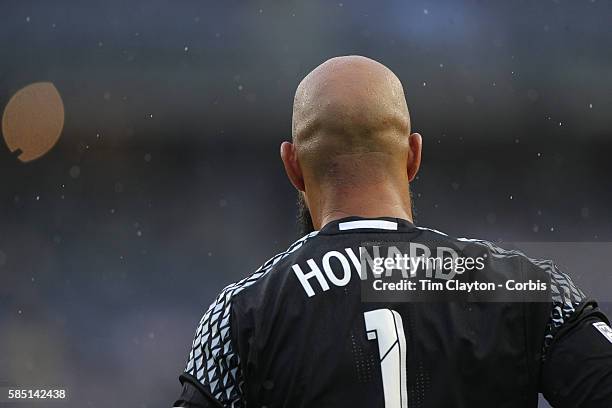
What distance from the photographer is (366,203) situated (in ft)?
5.29

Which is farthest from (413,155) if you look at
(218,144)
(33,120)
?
(33,120)

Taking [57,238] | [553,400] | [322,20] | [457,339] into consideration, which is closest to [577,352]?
[553,400]

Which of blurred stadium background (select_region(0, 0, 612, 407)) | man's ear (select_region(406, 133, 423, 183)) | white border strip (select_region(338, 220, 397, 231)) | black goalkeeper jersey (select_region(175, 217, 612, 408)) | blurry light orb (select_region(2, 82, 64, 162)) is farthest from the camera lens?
blurry light orb (select_region(2, 82, 64, 162))

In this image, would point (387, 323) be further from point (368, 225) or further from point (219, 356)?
point (219, 356)

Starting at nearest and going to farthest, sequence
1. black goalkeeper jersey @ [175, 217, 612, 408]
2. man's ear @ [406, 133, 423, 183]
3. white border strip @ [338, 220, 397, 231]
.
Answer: black goalkeeper jersey @ [175, 217, 612, 408]
white border strip @ [338, 220, 397, 231]
man's ear @ [406, 133, 423, 183]

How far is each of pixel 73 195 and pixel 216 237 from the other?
272 cm

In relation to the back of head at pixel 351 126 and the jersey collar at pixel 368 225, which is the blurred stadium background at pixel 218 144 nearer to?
the back of head at pixel 351 126

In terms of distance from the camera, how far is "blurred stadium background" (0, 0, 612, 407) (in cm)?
1258

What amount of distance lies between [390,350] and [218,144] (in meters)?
12.3

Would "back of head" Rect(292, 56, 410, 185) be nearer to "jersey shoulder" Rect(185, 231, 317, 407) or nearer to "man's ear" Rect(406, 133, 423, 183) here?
"man's ear" Rect(406, 133, 423, 183)

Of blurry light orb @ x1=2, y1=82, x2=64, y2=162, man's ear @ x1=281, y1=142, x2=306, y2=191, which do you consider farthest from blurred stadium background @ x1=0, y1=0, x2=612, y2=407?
man's ear @ x1=281, y1=142, x2=306, y2=191

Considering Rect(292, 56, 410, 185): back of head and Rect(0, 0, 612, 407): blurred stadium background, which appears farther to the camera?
Rect(0, 0, 612, 407): blurred stadium background

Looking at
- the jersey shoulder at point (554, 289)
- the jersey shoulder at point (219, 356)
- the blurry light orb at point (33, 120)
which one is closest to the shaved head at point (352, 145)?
the jersey shoulder at point (554, 289)

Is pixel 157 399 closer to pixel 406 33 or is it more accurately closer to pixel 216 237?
pixel 216 237
